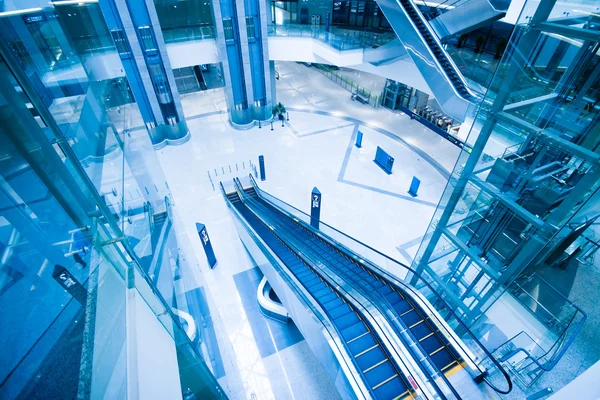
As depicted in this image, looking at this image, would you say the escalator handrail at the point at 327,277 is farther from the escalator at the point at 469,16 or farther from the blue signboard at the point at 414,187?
the escalator at the point at 469,16

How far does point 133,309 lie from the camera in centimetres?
218

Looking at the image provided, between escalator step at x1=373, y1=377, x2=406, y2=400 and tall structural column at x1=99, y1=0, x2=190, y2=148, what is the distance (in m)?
15.2

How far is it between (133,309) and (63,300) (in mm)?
1021

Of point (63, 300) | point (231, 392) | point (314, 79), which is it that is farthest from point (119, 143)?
Answer: point (314, 79)

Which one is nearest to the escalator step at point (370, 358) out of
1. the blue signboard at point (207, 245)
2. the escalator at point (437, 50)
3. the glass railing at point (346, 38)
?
the blue signboard at point (207, 245)

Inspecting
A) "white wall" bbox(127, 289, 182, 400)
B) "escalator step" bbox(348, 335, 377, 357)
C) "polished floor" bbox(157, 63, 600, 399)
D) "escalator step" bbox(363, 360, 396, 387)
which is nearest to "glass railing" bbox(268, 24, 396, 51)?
"polished floor" bbox(157, 63, 600, 399)

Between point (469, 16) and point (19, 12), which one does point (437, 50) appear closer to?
point (469, 16)

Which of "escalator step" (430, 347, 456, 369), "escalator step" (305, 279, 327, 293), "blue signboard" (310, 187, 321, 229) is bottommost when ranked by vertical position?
"blue signboard" (310, 187, 321, 229)

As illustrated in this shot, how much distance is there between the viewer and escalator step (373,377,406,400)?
4398mm

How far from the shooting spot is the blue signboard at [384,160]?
13.8 m

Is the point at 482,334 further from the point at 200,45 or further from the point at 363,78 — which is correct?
the point at 363,78

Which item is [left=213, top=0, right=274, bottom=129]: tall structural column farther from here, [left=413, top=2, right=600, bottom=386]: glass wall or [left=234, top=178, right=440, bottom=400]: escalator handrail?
[left=413, top=2, right=600, bottom=386]: glass wall

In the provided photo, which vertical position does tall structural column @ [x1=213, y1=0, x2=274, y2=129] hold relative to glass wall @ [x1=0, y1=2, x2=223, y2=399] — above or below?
below

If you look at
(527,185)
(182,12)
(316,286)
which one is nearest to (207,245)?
(316,286)
